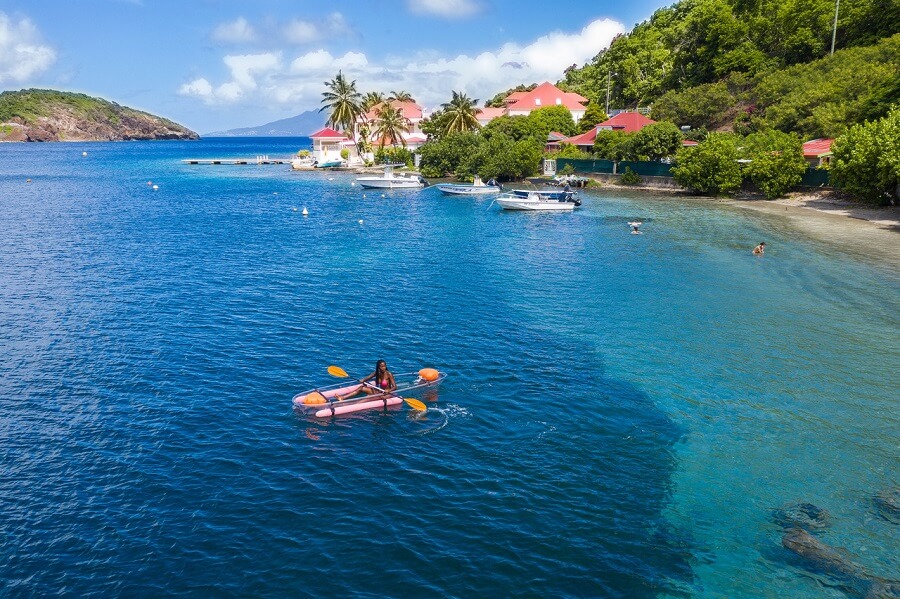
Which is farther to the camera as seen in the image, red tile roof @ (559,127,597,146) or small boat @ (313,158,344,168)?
small boat @ (313,158,344,168)

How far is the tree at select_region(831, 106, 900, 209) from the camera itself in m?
54.8

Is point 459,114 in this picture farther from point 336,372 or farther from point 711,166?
point 336,372

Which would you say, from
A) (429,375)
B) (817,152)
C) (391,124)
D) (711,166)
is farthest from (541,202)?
(391,124)

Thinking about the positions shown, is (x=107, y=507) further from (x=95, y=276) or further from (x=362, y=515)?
(x=95, y=276)

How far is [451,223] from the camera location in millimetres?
68625

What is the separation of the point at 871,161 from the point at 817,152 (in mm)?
18009

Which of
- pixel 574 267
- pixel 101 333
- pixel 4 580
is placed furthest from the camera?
pixel 574 267

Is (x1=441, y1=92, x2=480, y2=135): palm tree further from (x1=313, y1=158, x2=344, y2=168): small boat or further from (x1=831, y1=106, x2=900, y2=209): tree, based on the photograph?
(x1=831, y1=106, x2=900, y2=209): tree

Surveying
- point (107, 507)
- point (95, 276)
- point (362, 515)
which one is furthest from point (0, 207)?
point (362, 515)

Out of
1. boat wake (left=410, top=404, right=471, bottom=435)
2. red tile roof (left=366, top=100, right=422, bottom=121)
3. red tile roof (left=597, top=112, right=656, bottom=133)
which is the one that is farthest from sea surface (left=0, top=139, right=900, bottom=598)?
red tile roof (left=366, top=100, right=422, bottom=121)

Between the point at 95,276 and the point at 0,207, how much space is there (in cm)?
4902

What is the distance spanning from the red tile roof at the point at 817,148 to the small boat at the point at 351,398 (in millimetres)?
68406

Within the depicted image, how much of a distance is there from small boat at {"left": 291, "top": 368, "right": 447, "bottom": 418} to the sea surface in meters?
0.36

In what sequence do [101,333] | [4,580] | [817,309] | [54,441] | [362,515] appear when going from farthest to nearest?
[817,309]
[101,333]
[54,441]
[362,515]
[4,580]
